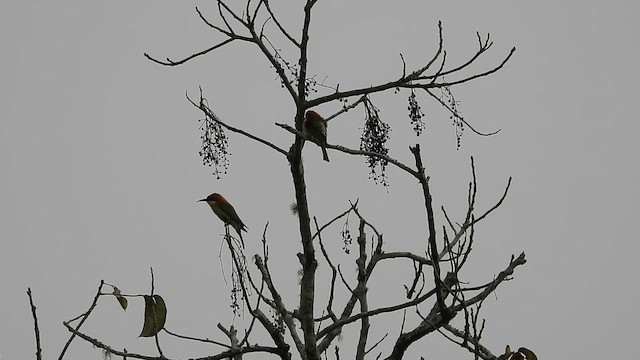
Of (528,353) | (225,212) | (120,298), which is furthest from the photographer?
(225,212)

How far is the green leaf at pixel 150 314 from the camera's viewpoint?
9.57 ft

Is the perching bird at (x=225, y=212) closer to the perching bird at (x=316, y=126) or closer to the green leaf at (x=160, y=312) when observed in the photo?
the perching bird at (x=316, y=126)

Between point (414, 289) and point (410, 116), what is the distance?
1442 millimetres

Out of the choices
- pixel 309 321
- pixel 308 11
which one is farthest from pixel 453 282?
pixel 308 11

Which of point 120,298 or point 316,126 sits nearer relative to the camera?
point 120,298

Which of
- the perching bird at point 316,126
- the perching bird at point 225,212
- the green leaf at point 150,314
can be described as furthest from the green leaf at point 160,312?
the perching bird at point 316,126

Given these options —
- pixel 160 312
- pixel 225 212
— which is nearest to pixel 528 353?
pixel 160 312

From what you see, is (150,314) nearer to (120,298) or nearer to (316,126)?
(120,298)

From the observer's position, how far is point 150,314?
2.91m

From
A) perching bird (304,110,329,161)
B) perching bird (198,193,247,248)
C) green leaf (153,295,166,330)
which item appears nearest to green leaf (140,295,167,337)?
green leaf (153,295,166,330)

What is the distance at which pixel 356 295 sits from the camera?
4141 mm

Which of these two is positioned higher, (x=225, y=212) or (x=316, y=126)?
(x=316, y=126)

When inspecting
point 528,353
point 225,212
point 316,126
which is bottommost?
point 528,353

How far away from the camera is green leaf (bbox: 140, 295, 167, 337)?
292cm
